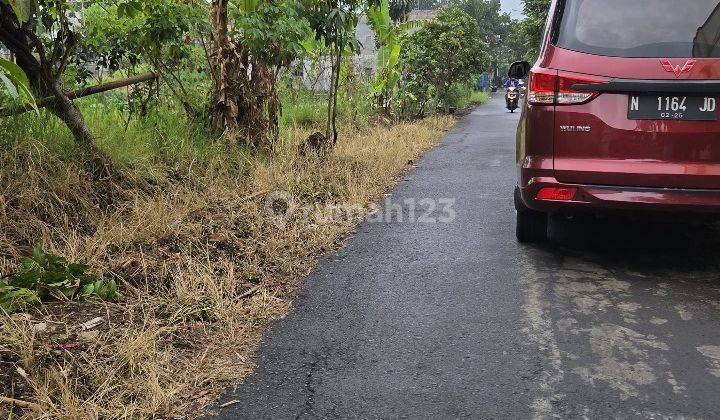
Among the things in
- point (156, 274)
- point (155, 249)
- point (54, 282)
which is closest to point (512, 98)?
point (155, 249)

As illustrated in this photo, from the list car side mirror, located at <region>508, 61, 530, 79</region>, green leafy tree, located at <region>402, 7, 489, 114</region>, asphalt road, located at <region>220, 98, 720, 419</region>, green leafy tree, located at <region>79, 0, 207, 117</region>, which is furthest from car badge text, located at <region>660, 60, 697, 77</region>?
green leafy tree, located at <region>402, 7, 489, 114</region>

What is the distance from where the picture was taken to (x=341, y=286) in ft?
12.9

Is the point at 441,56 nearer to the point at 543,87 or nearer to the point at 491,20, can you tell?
the point at 543,87

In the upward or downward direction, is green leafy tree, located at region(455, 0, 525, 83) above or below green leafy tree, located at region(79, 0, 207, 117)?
above

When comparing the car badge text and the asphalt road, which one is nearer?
the asphalt road

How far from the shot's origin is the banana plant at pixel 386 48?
941 cm

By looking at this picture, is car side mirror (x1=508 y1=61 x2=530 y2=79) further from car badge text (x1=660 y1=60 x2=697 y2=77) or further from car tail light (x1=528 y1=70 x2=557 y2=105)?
car badge text (x1=660 y1=60 x2=697 y2=77)

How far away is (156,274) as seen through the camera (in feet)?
11.8

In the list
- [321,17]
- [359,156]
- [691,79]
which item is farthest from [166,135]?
[691,79]

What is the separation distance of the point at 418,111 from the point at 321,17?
10003 mm

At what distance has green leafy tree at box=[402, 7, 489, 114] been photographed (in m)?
16.1

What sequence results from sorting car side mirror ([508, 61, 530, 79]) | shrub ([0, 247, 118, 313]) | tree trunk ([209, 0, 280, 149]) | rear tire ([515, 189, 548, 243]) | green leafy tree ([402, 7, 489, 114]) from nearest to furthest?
shrub ([0, 247, 118, 313]) < rear tire ([515, 189, 548, 243]) < car side mirror ([508, 61, 530, 79]) < tree trunk ([209, 0, 280, 149]) < green leafy tree ([402, 7, 489, 114])

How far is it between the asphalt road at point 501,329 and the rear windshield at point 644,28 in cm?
139

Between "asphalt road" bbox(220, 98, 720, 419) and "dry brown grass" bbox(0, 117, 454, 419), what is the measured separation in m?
0.23
